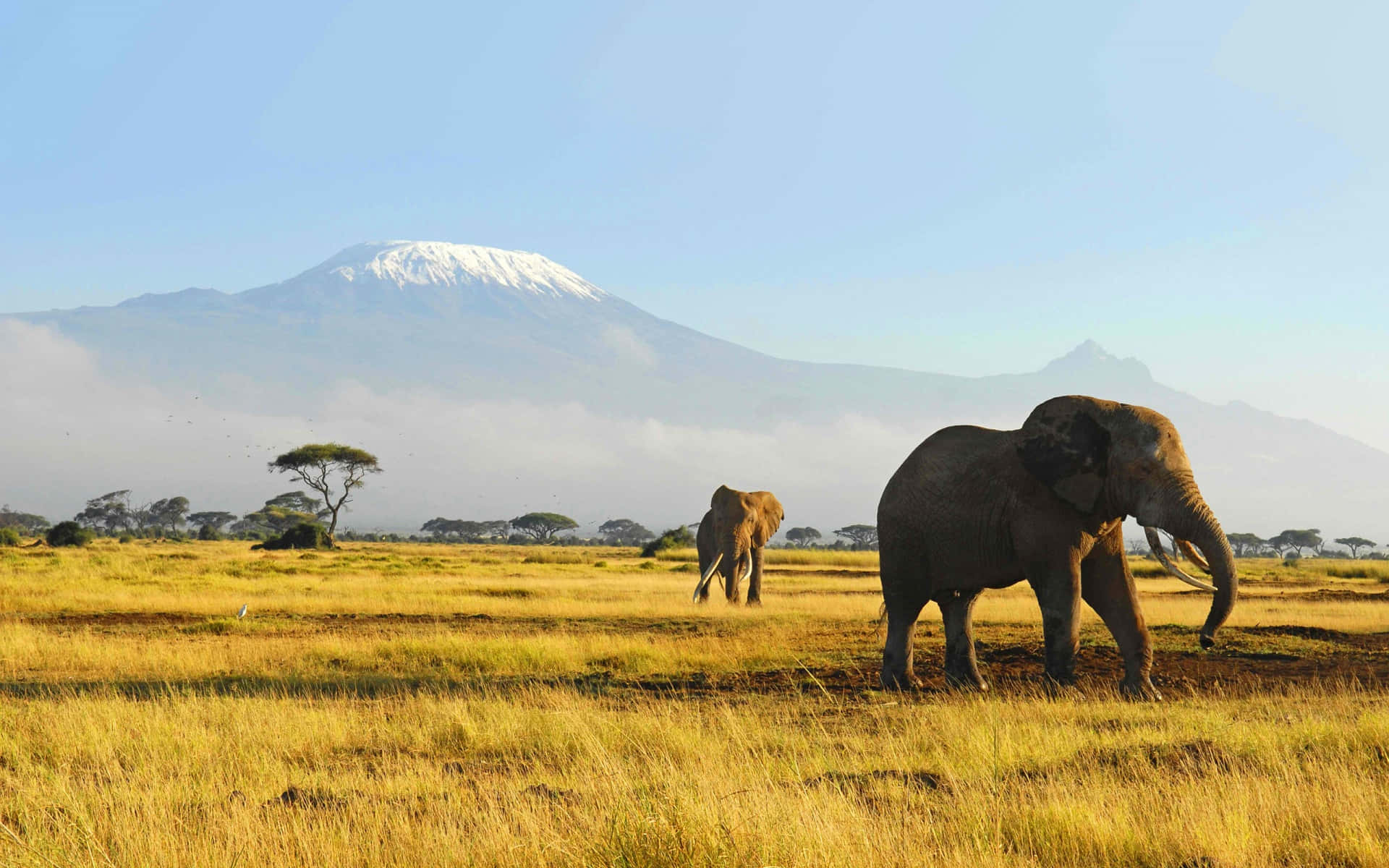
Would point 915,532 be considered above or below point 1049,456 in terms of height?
below

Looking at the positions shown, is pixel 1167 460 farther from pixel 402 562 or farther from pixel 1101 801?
pixel 402 562

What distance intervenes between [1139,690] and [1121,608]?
0.92 metres

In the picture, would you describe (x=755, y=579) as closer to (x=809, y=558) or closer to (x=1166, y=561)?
(x=1166, y=561)

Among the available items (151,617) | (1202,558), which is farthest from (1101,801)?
(151,617)

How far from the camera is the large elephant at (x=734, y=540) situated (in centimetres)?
2817

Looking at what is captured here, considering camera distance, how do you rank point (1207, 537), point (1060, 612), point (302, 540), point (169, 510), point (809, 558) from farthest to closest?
1. point (169, 510)
2. point (302, 540)
3. point (809, 558)
4. point (1060, 612)
5. point (1207, 537)

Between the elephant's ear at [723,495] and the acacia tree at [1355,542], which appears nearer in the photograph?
the elephant's ear at [723,495]

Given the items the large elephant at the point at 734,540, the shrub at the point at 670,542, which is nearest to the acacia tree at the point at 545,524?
the shrub at the point at 670,542

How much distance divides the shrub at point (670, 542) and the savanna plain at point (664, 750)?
46.3m

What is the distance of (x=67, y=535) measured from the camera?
201ft

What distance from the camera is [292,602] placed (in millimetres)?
25094

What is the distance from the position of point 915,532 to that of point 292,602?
56.7 ft

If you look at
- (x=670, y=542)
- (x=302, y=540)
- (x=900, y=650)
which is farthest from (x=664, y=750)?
(x=670, y=542)

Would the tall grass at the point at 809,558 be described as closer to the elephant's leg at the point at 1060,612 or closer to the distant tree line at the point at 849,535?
the elephant's leg at the point at 1060,612
